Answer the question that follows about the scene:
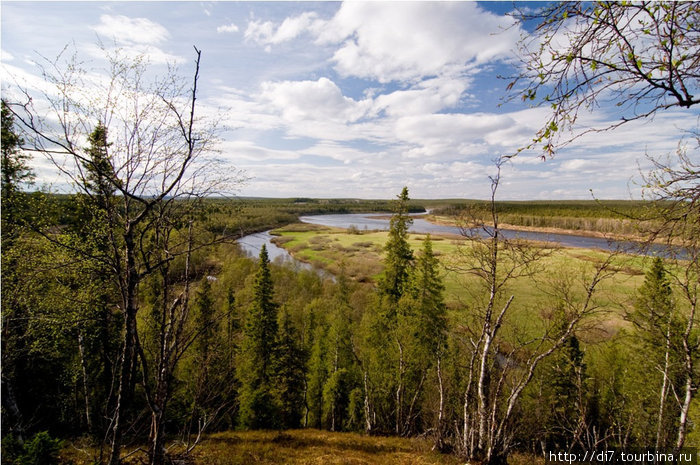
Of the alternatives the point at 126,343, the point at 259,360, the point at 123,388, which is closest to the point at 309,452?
the point at 259,360

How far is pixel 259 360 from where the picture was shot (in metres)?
17.9

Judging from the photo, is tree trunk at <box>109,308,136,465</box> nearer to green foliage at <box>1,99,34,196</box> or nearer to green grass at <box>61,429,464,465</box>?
green grass at <box>61,429,464,465</box>

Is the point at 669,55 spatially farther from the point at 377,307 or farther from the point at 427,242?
the point at 377,307

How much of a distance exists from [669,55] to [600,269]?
5.60 meters

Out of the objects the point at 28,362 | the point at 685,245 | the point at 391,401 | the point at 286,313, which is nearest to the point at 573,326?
the point at 685,245

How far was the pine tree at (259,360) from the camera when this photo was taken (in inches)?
669

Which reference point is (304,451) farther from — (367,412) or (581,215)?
(581,215)

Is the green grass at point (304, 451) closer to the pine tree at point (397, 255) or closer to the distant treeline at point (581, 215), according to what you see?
the distant treeline at point (581, 215)

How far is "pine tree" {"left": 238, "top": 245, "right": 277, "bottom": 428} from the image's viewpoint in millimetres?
16984

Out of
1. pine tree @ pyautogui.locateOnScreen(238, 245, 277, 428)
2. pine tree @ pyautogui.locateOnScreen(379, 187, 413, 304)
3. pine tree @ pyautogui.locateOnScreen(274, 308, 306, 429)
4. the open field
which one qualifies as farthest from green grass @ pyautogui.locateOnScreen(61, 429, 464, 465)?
pine tree @ pyautogui.locateOnScreen(379, 187, 413, 304)

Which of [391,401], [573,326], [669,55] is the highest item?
[669,55]

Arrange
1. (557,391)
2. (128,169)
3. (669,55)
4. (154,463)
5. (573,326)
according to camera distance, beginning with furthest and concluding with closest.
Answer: (557,391)
(573,326)
(154,463)
(128,169)
(669,55)

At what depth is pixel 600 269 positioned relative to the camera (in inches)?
262

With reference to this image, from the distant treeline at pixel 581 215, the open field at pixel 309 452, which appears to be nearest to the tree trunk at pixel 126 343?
the open field at pixel 309 452
